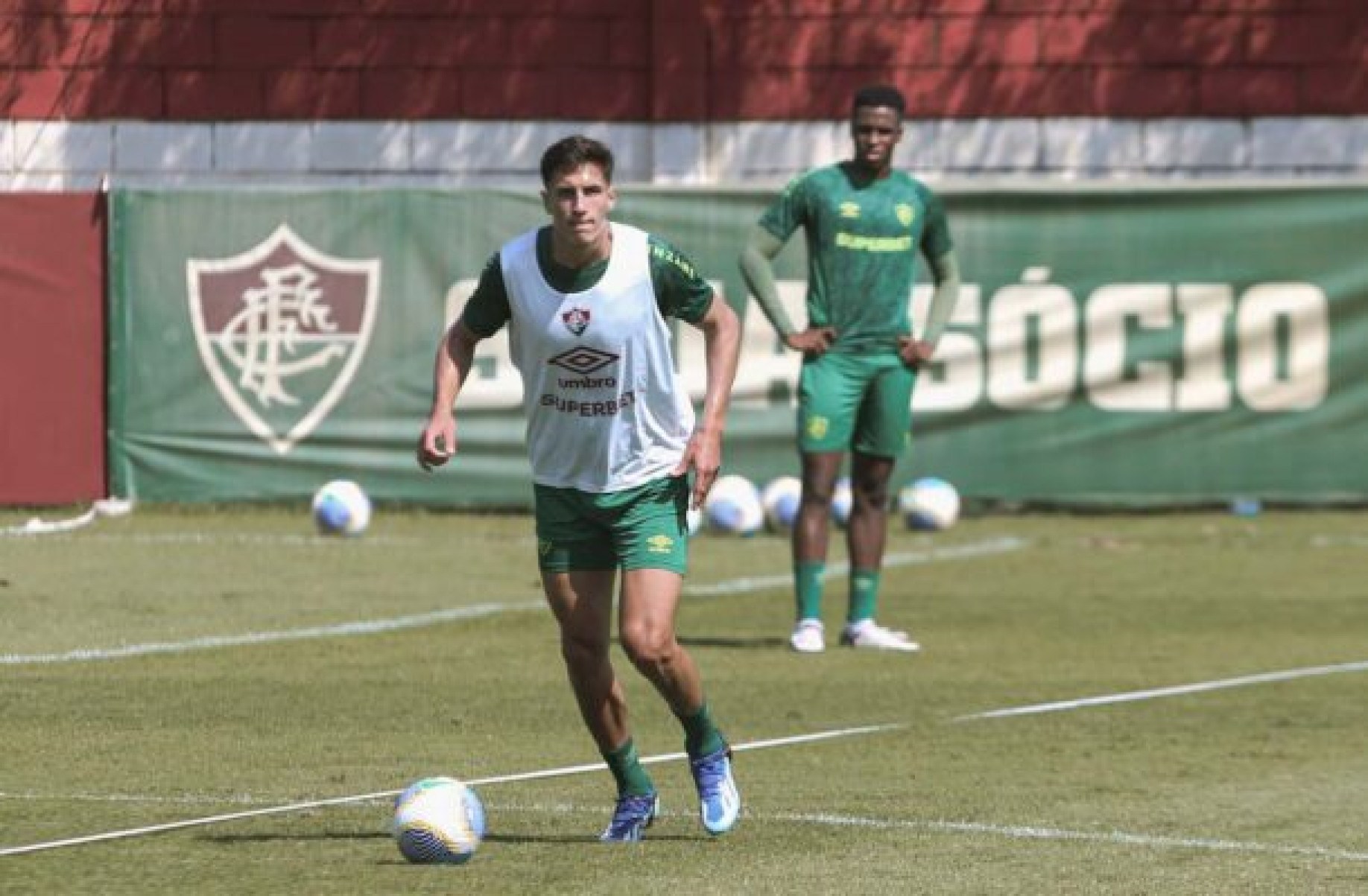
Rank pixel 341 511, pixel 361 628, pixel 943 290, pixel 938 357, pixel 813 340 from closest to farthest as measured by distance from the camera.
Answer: pixel 813 340 → pixel 943 290 → pixel 361 628 → pixel 341 511 → pixel 938 357

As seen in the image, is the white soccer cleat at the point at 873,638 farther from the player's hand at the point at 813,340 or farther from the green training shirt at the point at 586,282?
the green training shirt at the point at 586,282

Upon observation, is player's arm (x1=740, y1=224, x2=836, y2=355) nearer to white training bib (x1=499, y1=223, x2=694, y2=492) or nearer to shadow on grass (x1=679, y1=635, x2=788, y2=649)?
shadow on grass (x1=679, y1=635, x2=788, y2=649)

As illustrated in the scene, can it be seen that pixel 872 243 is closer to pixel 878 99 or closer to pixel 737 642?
pixel 878 99

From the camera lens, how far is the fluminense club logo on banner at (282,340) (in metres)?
21.7

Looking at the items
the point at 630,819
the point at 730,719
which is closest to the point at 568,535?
the point at 630,819

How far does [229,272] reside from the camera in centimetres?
2181

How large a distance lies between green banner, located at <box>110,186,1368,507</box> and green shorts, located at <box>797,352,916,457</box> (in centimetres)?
764

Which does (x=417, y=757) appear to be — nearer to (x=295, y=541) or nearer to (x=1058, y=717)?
(x=1058, y=717)

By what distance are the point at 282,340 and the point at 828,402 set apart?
8.68 m

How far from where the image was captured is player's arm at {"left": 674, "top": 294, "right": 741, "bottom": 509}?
28.0 feet

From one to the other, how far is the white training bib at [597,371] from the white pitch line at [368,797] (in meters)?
1.25

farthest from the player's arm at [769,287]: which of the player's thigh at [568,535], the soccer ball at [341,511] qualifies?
the soccer ball at [341,511]

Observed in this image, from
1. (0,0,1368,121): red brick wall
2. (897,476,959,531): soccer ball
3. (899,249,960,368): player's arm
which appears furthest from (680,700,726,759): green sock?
(0,0,1368,121): red brick wall

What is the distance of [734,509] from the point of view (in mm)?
19812
